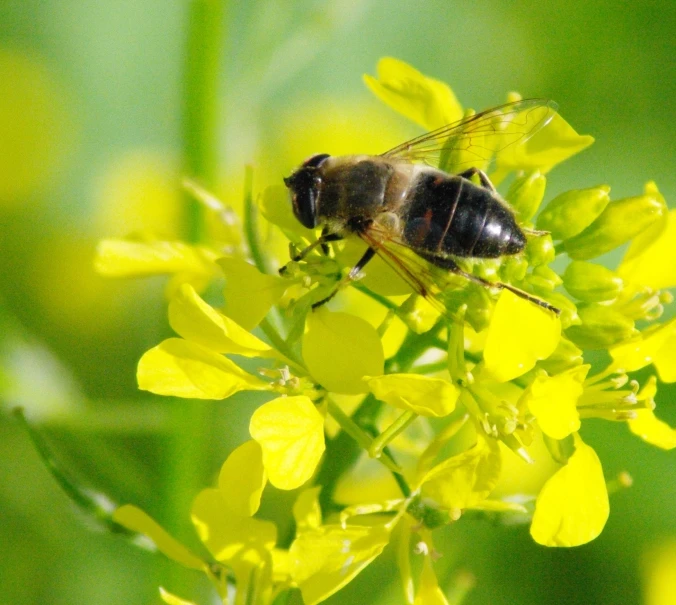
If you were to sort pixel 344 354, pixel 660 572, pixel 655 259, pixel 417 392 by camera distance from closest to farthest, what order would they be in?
pixel 417 392
pixel 344 354
pixel 655 259
pixel 660 572

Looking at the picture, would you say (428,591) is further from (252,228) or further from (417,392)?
(252,228)

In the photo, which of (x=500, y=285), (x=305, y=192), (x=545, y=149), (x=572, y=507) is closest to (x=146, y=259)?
(x=305, y=192)

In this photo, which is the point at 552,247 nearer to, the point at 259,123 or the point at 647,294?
the point at 647,294

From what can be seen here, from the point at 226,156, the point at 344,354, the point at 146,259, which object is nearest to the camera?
the point at 344,354

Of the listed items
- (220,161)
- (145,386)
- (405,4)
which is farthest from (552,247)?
(405,4)

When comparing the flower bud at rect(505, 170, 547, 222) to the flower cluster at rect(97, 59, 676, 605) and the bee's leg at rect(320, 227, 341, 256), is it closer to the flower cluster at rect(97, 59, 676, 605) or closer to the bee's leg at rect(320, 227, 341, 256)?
the flower cluster at rect(97, 59, 676, 605)

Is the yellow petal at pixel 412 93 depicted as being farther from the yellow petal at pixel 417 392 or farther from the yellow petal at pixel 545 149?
the yellow petal at pixel 417 392
